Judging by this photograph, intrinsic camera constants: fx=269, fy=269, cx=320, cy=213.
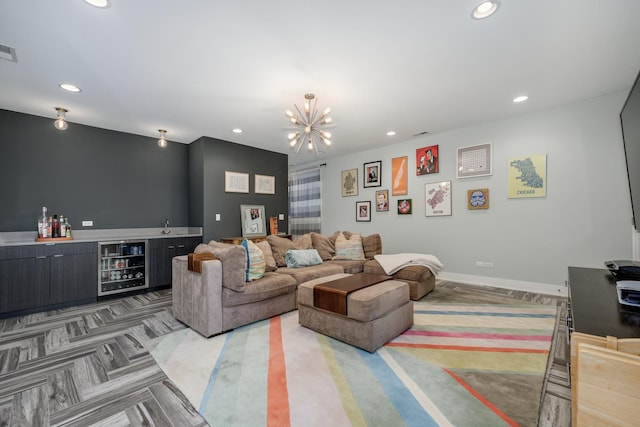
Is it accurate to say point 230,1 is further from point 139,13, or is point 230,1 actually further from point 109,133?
point 109,133

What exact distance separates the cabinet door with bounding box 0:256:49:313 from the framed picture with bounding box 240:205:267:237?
9.31 ft

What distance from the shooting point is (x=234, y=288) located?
2783 millimetres

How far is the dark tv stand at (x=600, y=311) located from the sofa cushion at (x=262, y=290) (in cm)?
253

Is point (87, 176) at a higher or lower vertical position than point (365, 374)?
higher

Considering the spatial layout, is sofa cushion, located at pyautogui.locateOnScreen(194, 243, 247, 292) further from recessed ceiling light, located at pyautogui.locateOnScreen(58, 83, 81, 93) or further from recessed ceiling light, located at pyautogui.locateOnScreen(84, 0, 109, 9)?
recessed ceiling light, located at pyautogui.locateOnScreen(58, 83, 81, 93)

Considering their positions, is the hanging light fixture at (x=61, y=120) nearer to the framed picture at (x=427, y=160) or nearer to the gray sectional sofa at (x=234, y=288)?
the gray sectional sofa at (x=234, y=288)

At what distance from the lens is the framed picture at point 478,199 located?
4.47m

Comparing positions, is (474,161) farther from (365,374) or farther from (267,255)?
(365,374)

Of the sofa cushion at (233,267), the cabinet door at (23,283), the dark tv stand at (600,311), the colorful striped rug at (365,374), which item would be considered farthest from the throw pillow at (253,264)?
the cabinet door at (23,283)

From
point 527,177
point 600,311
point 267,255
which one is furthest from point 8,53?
point 527,177

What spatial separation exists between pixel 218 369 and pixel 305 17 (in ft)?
9.21

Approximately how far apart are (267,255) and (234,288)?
3.27 feet

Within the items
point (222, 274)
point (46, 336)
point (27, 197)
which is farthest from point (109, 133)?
point (222, 274)

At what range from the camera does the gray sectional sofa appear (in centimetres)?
269
